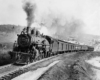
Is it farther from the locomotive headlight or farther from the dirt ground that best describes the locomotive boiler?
the dirt ground

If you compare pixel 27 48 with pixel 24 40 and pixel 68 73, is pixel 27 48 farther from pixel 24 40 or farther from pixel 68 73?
pixel 68 73

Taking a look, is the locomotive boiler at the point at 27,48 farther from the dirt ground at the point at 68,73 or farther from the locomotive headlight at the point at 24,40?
the dirt ground at the point at 68,73

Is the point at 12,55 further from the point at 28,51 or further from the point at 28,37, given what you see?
the point at 28,37

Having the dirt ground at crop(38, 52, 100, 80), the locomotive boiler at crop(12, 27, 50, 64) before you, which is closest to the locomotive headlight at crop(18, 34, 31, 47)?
the locomotive boiler at crop(12, 27, 50, 64)

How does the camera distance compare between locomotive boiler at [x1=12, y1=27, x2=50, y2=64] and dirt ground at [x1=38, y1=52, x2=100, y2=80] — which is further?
locomotive boiler at [x1=12, y1=27, x2=50, y2=64]

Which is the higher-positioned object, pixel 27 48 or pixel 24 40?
pixel 24 40

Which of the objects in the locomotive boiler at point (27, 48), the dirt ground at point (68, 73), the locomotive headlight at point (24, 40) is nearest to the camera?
the dirt ground at point (68, 73)

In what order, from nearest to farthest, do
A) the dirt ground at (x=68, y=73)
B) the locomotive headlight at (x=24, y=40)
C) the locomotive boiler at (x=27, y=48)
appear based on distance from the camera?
the dirt ground at (x=68, y=73), the locomotive boiler at (x=27, y=48), the locomotive headlight at (x=24, y=40)

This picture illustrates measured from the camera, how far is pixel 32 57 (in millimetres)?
14023

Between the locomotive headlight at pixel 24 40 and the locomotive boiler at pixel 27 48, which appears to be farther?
the locomotive headlight at pixel 24 40

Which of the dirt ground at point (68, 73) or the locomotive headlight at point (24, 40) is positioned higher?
the locomotive headlight at point (24, 40)

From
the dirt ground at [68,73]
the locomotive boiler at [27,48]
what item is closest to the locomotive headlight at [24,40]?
the locomotive boiler at [27,48]

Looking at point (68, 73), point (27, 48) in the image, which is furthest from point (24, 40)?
point (68, 73)

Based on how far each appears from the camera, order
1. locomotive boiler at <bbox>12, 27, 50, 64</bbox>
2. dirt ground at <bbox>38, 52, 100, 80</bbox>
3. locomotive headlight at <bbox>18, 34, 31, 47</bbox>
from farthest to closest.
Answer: locomotive headlight at <bbox>18, 34, 31, 47</bbox> → locomotive boiler at <bbox>12, 27, 50, 64</bbox> → dirt ground at <bbox>38, 52, 100, 80</bbox>
